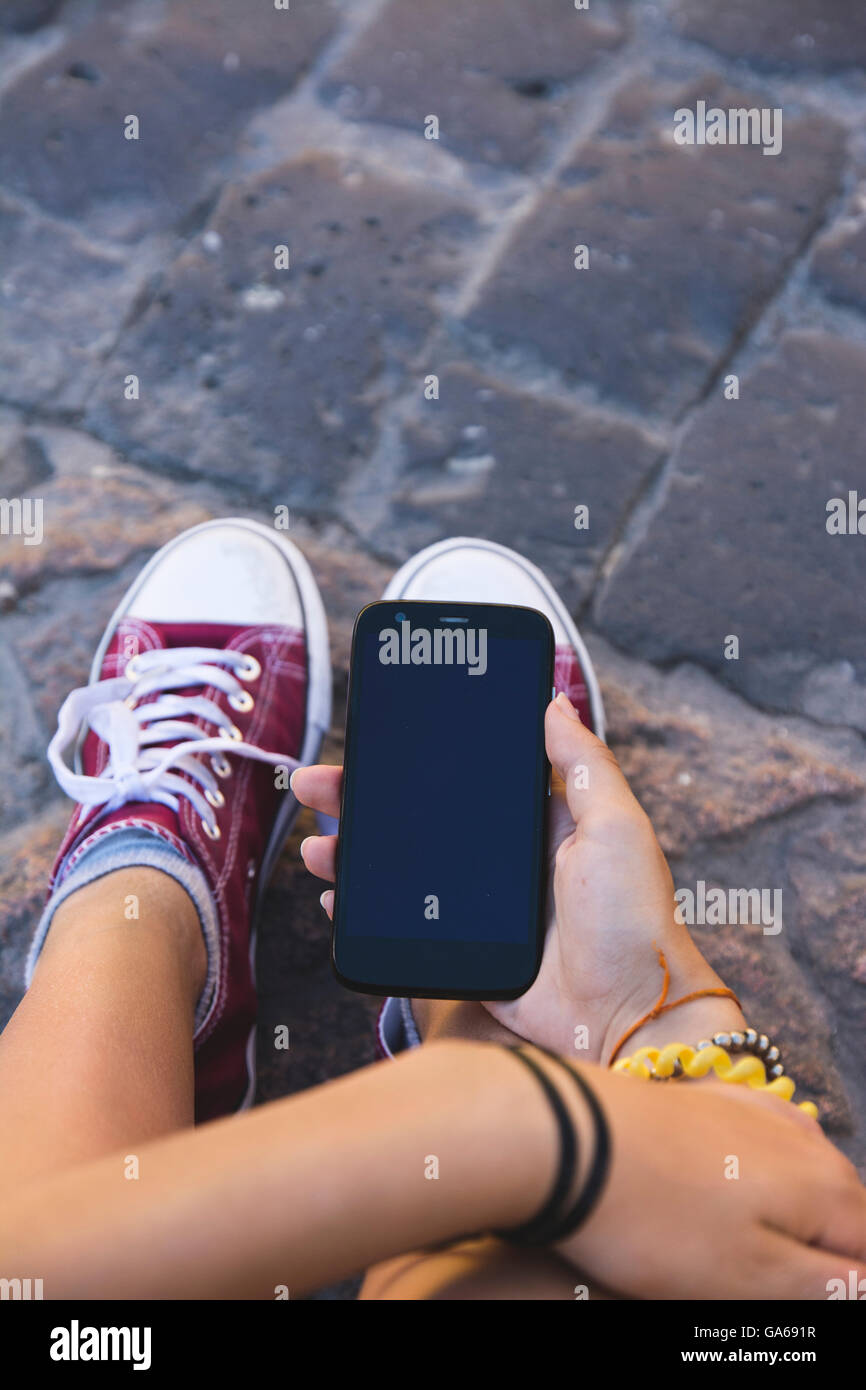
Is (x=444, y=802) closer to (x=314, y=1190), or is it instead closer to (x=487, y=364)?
(x=314, y=1190)

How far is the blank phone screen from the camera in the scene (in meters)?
1.02

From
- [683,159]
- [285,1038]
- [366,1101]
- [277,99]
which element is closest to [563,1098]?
[366,1101]

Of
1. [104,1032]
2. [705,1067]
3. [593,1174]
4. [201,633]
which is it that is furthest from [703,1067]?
[201,633]

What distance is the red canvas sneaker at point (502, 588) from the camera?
4.55ft

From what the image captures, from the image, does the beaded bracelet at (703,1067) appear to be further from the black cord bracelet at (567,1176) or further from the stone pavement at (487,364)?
the stone pavement at (487,364)

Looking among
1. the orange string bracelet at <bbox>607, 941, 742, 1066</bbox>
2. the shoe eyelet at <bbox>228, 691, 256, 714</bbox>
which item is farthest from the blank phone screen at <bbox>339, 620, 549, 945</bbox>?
the shoe eyelet at <bbox>228, 691, 256, 714</bbox>

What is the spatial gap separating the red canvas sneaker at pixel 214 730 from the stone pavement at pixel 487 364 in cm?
7

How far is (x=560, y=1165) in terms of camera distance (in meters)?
0.61

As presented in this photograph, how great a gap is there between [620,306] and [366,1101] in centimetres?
143

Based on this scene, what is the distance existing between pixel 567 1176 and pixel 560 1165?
0.03ft

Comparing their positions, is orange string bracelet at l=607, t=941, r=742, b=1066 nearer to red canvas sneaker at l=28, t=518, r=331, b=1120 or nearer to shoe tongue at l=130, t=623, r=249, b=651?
red canvas sneaker at l=28, t=518, r=331, b=1120

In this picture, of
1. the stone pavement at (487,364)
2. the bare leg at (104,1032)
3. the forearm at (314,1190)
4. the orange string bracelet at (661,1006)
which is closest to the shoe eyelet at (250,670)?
the stone pavement at (487,364)

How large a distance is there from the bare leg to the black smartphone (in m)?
0.21
